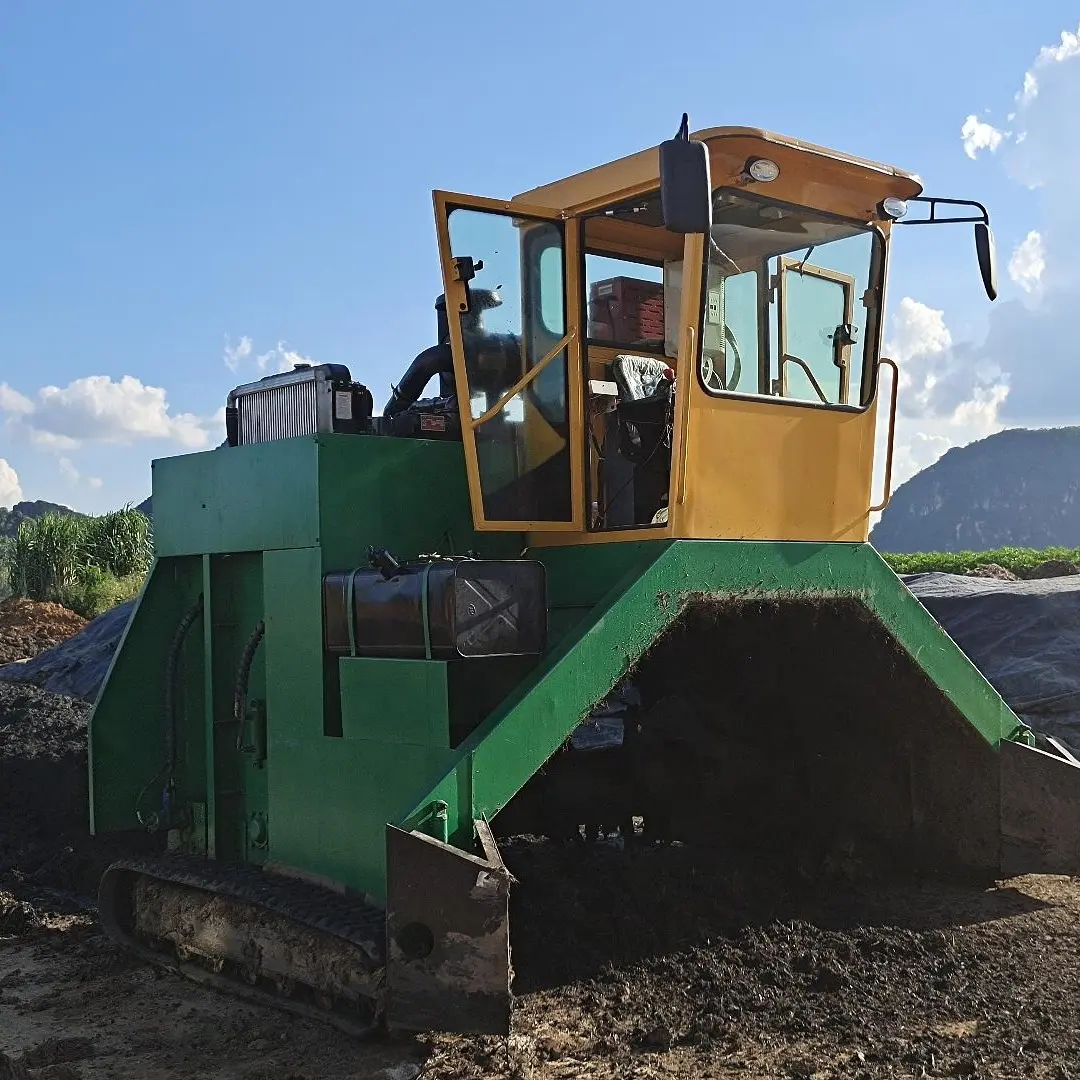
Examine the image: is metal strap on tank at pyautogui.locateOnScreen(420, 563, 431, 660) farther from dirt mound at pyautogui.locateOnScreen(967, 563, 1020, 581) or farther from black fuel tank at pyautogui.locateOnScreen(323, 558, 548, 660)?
A: dirt mound at pyautogui.locateOnScreen(967, 563, 1020, 581)

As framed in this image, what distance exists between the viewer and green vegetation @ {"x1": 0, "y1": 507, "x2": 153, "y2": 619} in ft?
78.6

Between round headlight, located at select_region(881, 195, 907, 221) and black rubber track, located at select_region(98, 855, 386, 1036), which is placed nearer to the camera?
black rubber track, located at select_region(98, 855, 386, 1036)

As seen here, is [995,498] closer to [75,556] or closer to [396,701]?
[75,556]

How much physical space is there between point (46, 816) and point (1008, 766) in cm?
627

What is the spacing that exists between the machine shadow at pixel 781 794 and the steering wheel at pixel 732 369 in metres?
0.94

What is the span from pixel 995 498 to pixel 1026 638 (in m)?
87.3

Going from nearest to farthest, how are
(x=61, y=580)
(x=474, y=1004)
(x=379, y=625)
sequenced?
(x=474, y=1004) → (x=379, y=625) → (x=61, y=580)

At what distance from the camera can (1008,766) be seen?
6477 mm

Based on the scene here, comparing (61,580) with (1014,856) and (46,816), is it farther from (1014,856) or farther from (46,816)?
(1014,856)

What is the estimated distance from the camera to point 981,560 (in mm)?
16875

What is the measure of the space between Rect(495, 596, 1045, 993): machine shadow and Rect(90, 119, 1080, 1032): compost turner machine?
0.07 feet

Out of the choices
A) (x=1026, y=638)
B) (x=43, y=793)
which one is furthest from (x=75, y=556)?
(x=1026, y=638)

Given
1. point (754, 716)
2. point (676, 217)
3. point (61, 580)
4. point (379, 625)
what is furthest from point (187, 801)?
point (61, 580)

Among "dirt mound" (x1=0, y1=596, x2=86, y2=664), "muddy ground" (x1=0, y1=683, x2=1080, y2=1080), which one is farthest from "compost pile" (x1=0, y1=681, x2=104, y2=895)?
"dirt mound" (x1=0, y1=596, x2=86, y2=664)
